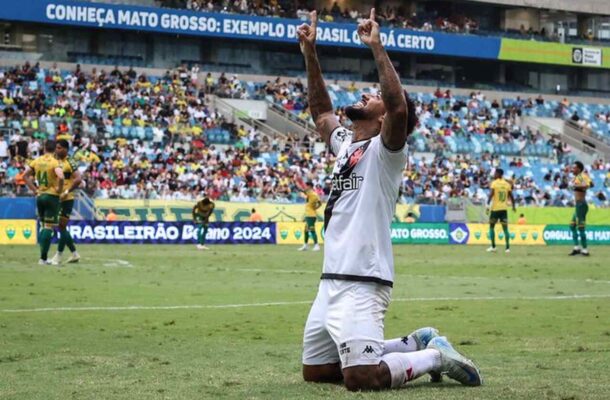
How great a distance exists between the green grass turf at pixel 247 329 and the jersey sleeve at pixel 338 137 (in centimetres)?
184

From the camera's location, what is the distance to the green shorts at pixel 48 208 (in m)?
24.0

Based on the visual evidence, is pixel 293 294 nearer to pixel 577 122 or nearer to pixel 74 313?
pixel 74 313

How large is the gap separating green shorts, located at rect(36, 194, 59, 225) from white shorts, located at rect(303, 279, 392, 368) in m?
16.2

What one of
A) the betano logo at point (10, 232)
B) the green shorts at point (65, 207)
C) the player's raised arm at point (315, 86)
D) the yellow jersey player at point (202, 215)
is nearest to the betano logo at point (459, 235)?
the yellow jersey player at point (202, 215)

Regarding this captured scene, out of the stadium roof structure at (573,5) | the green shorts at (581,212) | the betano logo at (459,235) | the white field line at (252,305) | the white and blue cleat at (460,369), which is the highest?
the stadium roof structure at (573,5)

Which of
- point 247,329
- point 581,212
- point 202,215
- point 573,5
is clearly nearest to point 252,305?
point 247,329

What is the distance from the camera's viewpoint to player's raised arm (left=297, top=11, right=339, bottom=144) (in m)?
9.52

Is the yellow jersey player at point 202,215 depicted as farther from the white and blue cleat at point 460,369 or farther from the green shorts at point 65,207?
the white and blue cleat at point 460,369

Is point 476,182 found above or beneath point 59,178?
above

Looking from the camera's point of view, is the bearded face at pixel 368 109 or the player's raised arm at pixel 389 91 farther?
the bearded face at pixel 368 109

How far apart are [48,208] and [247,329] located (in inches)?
464

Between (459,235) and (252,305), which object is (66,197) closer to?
(252,305)

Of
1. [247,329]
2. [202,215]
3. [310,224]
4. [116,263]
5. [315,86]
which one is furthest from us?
[310,224]

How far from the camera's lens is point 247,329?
13.3 m
